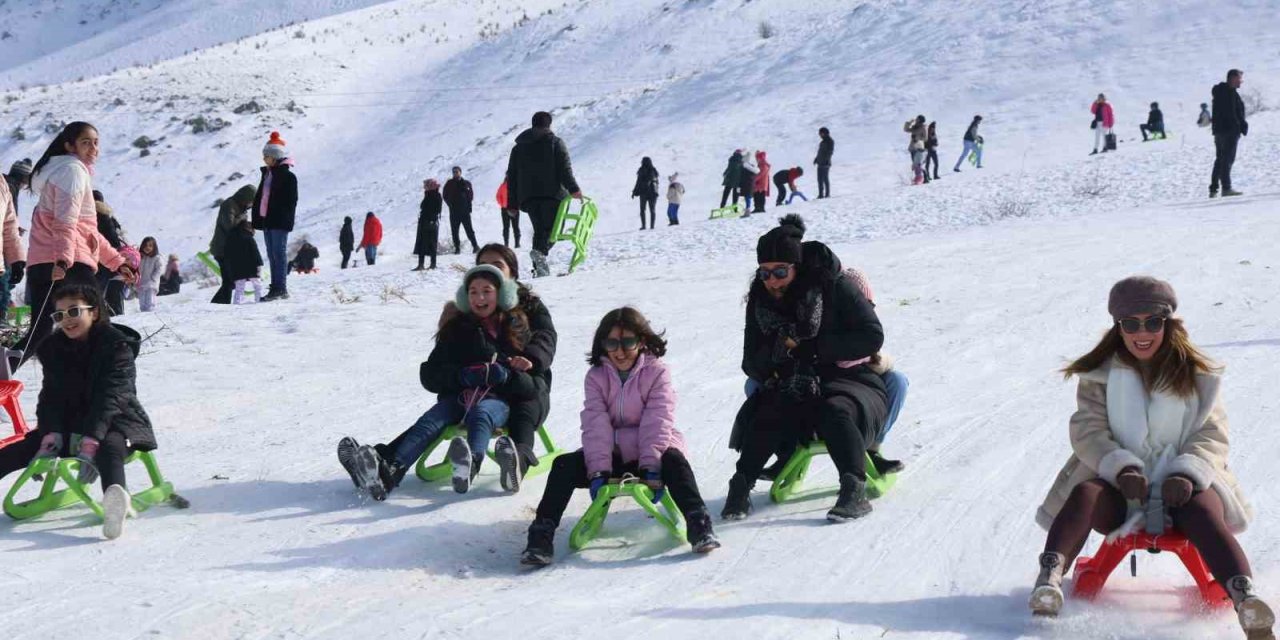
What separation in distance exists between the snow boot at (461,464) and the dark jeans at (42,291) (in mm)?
2840

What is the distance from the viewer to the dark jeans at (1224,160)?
652 inches

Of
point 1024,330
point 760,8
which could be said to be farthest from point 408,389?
point 760,8

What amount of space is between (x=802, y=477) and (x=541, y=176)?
793cm

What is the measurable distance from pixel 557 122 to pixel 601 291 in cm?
2672

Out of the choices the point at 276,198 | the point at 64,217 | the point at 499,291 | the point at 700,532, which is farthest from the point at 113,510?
the point at 276,198

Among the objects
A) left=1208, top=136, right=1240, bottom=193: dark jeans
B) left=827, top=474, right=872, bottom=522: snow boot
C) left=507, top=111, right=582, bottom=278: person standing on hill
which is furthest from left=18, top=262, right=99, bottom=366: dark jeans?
left=1208, top=136, right=1240, bottom=193: dark jeans

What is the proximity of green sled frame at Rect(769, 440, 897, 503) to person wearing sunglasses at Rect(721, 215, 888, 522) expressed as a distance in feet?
0.19

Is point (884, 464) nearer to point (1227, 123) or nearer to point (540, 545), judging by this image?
point (540, 545)

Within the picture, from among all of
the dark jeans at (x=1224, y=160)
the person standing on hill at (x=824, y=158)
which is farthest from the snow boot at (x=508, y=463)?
the person standing on hill at (x=824, y=158)

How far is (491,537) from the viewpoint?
553cm

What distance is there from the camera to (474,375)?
6.26 metres

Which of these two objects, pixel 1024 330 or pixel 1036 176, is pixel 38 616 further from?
pixel 1036 176

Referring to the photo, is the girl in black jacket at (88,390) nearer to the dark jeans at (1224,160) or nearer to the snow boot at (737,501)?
the snow boot at (737,501)

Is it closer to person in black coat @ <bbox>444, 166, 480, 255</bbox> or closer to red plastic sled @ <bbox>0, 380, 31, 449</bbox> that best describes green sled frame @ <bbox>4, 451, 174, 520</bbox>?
red plastic sled @ <bbox>0, 380, 31, 449</bbox>
